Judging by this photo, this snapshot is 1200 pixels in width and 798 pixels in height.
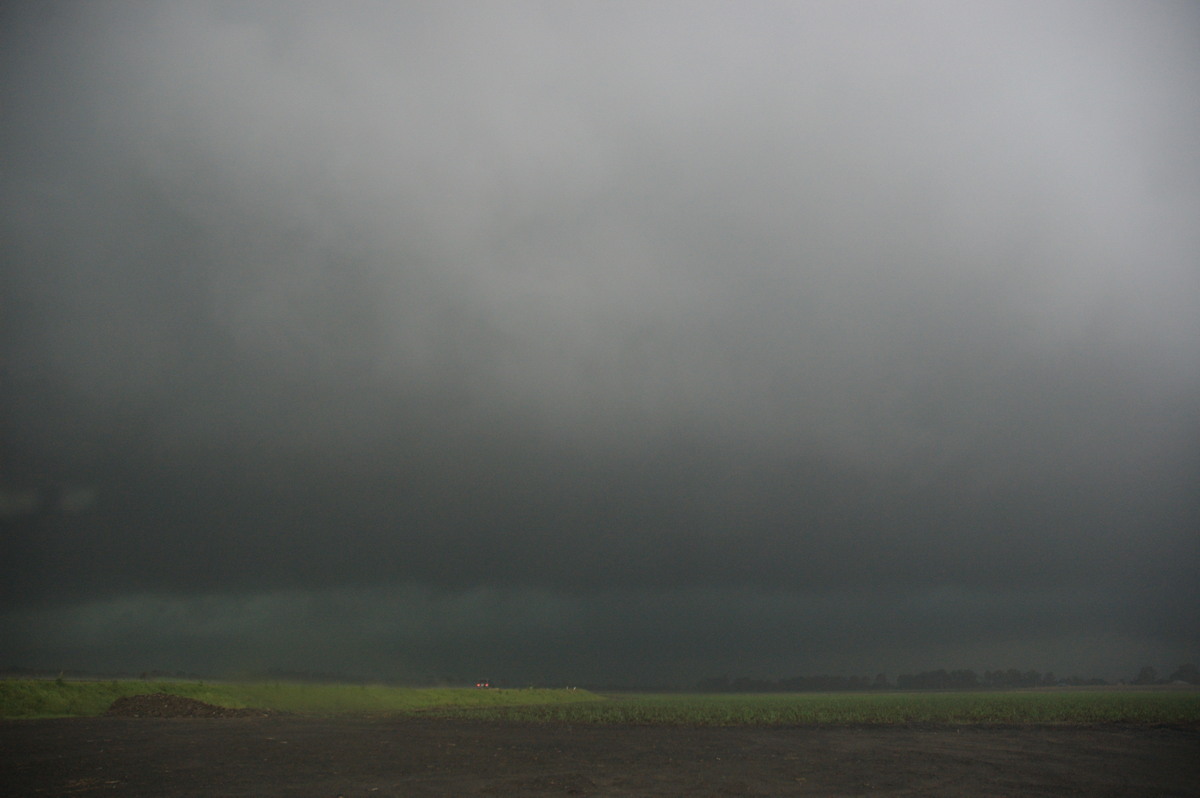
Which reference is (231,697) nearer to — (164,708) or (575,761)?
(164,708)

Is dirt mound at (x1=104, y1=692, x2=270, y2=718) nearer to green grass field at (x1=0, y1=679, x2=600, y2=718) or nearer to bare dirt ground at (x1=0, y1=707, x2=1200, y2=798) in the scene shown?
green grass field at (x1=0, y1=679, x2=600, y2=718)

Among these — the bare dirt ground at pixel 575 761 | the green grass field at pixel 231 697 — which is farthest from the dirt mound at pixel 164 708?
the bare dirt ground at pixel 575 761

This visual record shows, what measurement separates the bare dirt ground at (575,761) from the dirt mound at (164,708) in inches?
217

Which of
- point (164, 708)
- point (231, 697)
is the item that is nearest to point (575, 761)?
point (164, 708)

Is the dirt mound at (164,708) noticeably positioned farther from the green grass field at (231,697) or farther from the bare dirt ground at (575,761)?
the bare dirt ground at (575,761)

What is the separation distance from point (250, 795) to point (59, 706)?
45093 mm

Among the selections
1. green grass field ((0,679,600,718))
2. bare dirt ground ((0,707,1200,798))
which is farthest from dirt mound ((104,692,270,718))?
bare dirt ground ((0,707,1200,798))

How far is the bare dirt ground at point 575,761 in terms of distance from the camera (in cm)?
2286

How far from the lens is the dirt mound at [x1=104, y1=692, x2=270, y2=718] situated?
51.9m

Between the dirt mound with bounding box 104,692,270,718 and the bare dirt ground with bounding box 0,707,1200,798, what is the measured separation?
5.52m

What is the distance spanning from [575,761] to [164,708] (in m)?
41.3

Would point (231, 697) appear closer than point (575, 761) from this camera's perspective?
No

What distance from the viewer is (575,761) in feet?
98.8

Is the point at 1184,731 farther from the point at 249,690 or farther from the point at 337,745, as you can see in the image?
the point at 249,690
